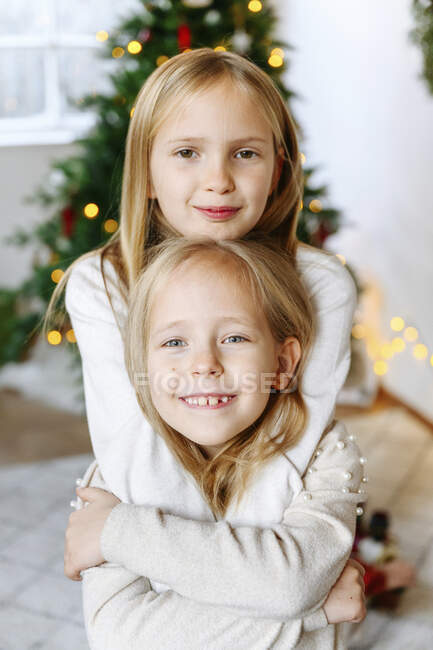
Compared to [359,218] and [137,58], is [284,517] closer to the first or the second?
[137,58]

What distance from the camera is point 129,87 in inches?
83.7

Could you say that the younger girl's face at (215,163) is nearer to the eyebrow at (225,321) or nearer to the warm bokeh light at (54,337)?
the eyebrow at (225,321)

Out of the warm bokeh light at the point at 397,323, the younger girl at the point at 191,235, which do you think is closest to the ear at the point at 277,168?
the younger girl at the point at 191,235

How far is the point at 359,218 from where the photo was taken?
11.7 ft

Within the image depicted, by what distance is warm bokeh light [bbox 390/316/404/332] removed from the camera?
3229mm

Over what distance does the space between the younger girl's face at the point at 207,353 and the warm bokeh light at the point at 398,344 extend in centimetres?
234

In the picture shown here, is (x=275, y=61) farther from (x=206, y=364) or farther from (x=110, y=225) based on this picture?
Answer: (x=206, y=364)

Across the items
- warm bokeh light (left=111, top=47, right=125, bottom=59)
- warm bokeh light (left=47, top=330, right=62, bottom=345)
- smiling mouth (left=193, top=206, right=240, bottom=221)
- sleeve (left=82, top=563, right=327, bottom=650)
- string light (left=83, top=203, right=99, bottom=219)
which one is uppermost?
warm bokeh light (left=111, top=47, right=125, bottom=59)

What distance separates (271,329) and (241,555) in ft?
1.04

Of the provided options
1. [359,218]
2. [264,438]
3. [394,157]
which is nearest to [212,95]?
[264,438]

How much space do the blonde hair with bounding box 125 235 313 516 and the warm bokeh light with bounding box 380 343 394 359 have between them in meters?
2.31

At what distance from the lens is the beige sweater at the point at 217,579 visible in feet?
3.02

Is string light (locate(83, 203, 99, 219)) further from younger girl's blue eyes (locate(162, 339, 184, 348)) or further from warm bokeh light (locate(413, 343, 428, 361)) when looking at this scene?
warm bokeh light (locate(413, 343, 428, 361))

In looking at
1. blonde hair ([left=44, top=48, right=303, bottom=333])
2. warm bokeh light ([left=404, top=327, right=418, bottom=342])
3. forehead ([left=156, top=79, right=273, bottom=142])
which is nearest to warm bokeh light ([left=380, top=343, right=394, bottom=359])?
warm bokeh light ([left=404, top=327, right=418, bottom=342])
